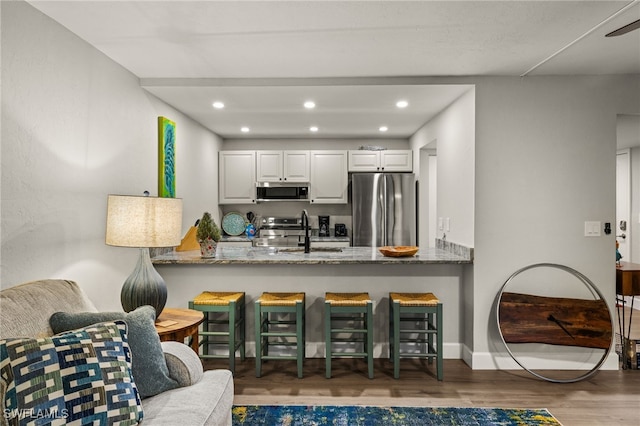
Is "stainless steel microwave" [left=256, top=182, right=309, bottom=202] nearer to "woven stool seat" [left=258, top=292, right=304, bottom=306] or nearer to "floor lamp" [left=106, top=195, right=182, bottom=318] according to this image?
"woven stool seat" [left=258, top=292, right=304, bottom=306]

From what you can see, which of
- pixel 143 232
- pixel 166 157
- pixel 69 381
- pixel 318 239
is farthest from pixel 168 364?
pixel 318 239

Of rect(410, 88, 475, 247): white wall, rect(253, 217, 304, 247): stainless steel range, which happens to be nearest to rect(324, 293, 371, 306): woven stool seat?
rect(410, 88, 475, 247): white wall

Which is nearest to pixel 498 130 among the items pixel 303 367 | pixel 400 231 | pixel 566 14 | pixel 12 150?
pixel 566 14

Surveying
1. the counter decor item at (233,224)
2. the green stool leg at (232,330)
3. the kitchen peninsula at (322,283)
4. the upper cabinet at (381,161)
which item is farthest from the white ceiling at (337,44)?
the counter decor item at (233,224)

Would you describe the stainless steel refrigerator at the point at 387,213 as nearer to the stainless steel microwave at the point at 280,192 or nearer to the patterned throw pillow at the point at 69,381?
the stainless steel microwave at the point at 280,192

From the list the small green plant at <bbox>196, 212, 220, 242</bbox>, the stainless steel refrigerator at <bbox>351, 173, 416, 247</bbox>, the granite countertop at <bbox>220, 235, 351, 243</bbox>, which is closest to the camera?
the small green plant at <bbox>196, 212, 220, 242</bbox>

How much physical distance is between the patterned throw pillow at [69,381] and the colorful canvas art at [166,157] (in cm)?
238

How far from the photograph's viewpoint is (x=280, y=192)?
5867 mm

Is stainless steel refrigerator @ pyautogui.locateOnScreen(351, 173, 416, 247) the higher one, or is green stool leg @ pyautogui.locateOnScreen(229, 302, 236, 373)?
stainless steel refrigerator @ pyautogui.locateOnScreen(351, 173, 416, 247)

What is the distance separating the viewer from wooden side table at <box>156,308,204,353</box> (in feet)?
7.68

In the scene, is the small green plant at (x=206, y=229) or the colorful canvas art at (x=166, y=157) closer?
the small green plant at (x=206, y=229)

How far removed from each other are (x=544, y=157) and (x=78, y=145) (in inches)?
139

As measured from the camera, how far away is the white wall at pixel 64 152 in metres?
2.08

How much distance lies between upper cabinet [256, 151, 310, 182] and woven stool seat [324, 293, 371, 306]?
278 centimetres
